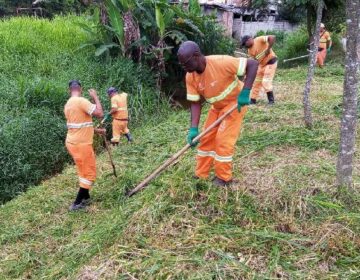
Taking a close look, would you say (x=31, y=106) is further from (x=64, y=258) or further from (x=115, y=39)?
(x=64, y=258)

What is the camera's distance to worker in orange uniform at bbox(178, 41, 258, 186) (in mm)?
3562

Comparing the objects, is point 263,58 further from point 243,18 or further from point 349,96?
point 243,18

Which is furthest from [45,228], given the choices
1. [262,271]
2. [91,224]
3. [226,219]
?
[262,271]

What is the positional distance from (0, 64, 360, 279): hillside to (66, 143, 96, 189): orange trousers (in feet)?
1.09

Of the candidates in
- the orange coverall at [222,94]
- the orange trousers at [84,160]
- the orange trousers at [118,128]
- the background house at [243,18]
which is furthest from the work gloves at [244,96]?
the background house at [243,18]

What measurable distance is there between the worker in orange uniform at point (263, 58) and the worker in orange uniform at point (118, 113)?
84.4 inches

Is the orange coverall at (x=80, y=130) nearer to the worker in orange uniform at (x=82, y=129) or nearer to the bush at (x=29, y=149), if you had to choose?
→ the worker in orange uniform at (x=82, y=129)

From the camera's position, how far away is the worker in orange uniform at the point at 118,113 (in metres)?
6.61

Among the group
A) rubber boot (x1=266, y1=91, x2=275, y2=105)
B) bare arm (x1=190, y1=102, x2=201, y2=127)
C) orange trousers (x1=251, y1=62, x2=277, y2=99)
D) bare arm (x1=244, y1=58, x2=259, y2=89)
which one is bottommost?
rubber boot (x1=266, y1=91, x2=275, y2=105)

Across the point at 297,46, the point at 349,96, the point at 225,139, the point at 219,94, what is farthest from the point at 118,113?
the point at 297,46

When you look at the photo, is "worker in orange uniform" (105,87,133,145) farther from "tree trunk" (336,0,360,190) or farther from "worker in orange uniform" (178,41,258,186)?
"tree trunk" (336,0,360,190)

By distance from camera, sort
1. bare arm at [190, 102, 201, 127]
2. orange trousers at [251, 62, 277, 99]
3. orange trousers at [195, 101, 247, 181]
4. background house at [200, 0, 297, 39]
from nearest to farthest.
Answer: orange trousers at [195, 101, 247, 181] < bare arm at [190, 102, 201, 127] < orange trousers at [251, 62, 277, 99] < background house at [200, 0, 297, 39]

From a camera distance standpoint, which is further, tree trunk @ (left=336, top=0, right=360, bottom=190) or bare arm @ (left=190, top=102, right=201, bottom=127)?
bare arm @ (left=190, top=102, right=201, bottom=127)

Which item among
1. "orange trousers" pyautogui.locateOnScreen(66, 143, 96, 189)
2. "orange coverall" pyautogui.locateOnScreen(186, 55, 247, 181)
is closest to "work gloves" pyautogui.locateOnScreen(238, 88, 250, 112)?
"orange coverall" pyautogui.locateOnScreen(186, 55, 247, 181)
